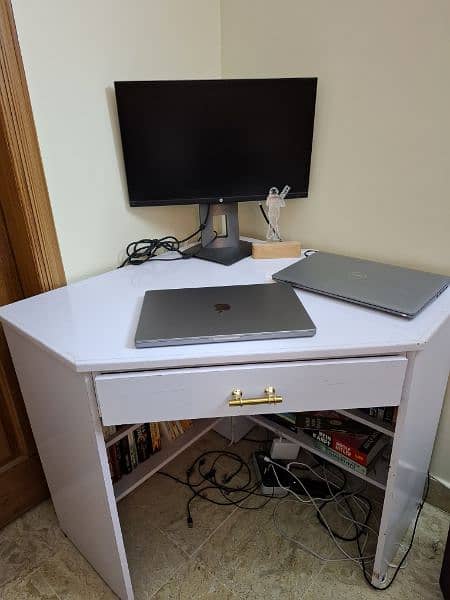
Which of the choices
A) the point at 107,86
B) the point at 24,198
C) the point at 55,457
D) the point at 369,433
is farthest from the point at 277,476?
the point at 107,86

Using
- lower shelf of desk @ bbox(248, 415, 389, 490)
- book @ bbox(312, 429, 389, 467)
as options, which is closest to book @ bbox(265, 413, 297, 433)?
lower shelf of desk @ bbox(248, 415, 389, 490)

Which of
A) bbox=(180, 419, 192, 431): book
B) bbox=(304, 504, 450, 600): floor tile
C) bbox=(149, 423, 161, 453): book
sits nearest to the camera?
bbox=(304, 504, 450, 600): floor tile

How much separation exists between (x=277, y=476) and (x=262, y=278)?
75cm

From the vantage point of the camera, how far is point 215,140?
119 cm

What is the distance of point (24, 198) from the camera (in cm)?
100

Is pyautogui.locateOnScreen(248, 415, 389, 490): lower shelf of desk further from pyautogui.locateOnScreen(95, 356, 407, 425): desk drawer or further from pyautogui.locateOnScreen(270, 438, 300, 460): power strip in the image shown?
pyautogui.locateOnScreen(95, 356, 407, 425): desk drawer

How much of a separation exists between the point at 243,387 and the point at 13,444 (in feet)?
2.92

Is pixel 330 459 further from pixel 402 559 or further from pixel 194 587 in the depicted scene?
pixel 194 587

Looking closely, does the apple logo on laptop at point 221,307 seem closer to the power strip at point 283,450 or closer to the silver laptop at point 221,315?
the silver laptop at point 221,315

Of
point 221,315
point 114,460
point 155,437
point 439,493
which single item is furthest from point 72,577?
point 439,493

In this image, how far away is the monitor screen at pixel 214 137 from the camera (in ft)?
3.71

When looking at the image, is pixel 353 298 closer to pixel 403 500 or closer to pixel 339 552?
pixel 403 500

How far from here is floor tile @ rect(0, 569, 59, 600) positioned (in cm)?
112

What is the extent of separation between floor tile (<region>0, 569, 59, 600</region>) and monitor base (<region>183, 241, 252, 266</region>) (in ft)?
3.43
